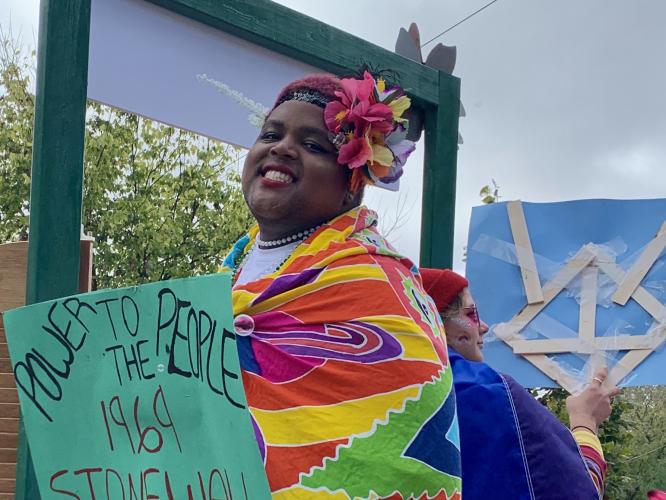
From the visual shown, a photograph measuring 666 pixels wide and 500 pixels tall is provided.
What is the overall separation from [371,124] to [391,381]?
0.77 metres

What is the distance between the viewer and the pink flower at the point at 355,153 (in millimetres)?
2584

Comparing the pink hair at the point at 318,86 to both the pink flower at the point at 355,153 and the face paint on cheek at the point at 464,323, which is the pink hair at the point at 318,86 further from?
the face paint on cheek at the point at 464,323

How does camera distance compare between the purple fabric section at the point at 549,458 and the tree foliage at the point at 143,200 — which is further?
the tree foliage at the point at 143,200

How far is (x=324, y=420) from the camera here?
211 cm

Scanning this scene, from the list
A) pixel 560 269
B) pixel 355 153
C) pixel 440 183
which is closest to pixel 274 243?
pixel 355 153

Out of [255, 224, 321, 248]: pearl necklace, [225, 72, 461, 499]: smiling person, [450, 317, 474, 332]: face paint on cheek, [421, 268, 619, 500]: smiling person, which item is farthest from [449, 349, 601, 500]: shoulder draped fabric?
[255, 224, 321, 248]: pearl necklace

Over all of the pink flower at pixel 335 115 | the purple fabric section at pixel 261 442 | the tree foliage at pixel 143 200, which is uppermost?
the tree foliage at pixel 143 200

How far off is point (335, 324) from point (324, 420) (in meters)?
0.23

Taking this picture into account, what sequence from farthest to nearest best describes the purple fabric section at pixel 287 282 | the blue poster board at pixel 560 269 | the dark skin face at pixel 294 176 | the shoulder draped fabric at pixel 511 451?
the blue poster board at pixel 560 269 < the shoulder draped fabric at pixel 511 451 < the dark skin face at pixel 294 176 < the purple fabric section at pixel 287 282

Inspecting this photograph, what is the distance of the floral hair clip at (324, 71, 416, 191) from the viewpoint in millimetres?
2602

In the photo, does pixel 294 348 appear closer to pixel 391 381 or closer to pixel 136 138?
pixel 391 381

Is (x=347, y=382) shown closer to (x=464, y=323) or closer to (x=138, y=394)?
(x=138, y=394)

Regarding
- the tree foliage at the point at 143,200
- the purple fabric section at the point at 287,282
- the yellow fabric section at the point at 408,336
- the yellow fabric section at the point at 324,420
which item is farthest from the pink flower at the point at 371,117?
the tree foliage at the point at 143,200

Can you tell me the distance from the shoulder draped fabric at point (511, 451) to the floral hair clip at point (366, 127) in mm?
710
